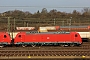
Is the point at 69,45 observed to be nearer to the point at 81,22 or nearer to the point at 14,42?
the point at 14,42

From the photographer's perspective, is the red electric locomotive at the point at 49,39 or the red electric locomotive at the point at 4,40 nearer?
the red electric locomotive at the point at 49,39

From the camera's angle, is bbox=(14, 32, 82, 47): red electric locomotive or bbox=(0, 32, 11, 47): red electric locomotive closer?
bbox=(14, 32, 82, 47): red electric locomotive

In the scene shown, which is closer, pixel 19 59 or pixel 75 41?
pixel 19 59

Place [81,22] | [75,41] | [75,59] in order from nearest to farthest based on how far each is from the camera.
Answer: [75,59], [75,41], [81,22]

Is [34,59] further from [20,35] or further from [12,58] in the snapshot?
[20,35]

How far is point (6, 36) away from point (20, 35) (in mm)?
1520

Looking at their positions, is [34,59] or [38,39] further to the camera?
[38,39]

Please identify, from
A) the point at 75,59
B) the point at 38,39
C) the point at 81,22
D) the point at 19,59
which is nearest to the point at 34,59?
the point at 19,59

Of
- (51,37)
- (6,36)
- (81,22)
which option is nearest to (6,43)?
(6,36)

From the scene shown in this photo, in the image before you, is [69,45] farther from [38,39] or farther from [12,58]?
[12,58]

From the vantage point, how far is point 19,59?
10.4 m

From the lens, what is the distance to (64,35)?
21594 mm

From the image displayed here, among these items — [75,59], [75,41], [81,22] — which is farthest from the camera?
[81,22]

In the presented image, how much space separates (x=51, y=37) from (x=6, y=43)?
4.86 m
